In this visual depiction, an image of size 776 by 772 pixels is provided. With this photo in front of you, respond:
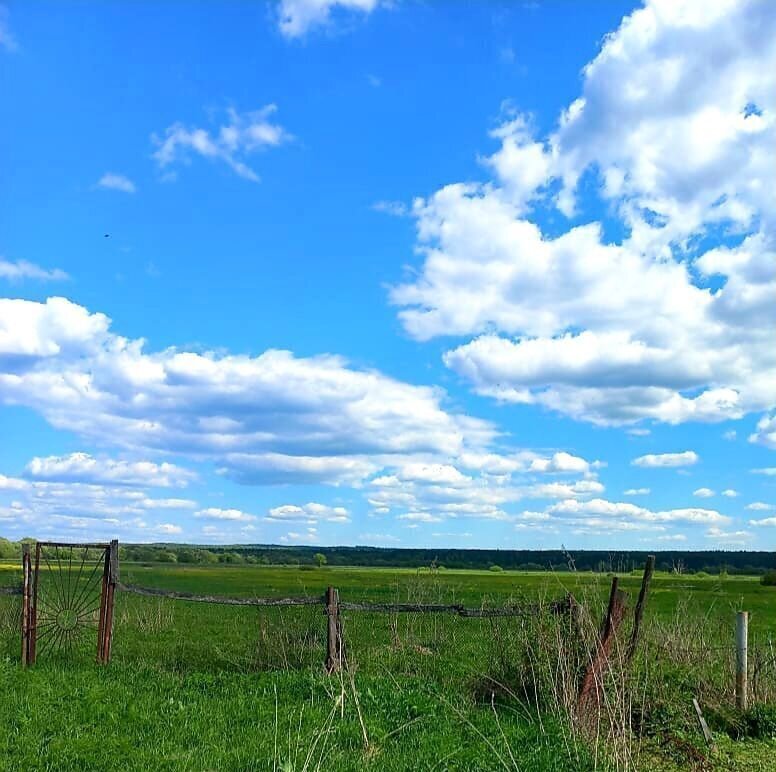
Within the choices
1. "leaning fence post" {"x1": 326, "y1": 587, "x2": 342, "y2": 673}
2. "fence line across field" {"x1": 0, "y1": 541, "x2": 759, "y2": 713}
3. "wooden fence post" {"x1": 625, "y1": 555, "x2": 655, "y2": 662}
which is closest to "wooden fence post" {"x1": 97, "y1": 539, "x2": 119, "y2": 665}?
"fence line across field" {"x1": 0, "y1": 541, "x2": 759, "y2": 713}

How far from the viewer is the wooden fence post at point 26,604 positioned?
1169 cm

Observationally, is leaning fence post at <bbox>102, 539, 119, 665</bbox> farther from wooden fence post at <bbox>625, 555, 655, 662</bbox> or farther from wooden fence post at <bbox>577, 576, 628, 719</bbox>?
wooden fence post at <bbox>625, 555, 655, 662</bbox>

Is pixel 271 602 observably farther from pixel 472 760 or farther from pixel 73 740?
pixel 472 760

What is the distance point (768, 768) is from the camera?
26.7 feet

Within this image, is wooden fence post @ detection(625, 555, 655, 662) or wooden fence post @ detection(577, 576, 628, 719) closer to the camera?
wooden fence post @ detection(577, 576, 628, 719)

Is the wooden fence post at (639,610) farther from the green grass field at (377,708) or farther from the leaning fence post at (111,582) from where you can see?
Answer: the leaning fence post at (111,582)

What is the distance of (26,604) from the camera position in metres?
12.0

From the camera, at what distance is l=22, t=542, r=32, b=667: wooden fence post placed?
38.3ft

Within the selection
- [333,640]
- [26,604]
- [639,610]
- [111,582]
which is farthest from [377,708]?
[26,604]

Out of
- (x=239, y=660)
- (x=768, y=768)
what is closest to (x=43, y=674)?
(x=239, y=660)

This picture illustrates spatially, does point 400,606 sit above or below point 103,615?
above

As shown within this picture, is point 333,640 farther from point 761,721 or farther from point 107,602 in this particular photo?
point 761,721

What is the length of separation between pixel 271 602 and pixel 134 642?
339 inches

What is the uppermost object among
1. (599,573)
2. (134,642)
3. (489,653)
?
(599,573)
